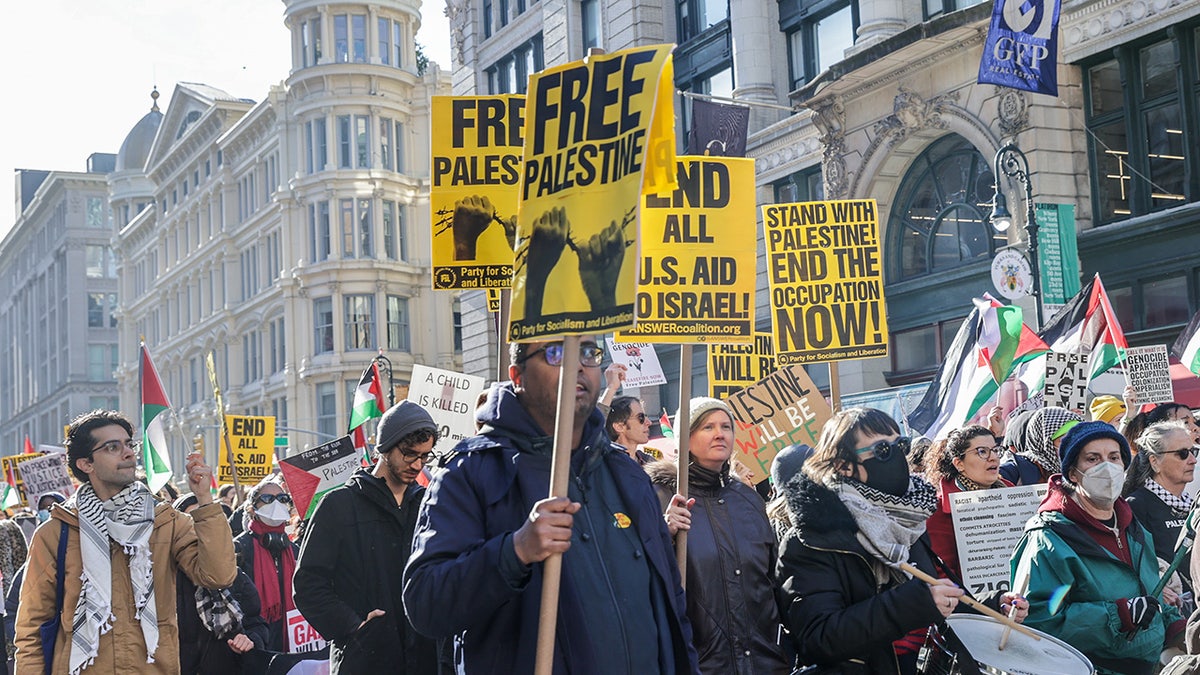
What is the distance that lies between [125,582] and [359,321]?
159 ft

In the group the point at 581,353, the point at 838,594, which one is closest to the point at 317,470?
the point at 838,594

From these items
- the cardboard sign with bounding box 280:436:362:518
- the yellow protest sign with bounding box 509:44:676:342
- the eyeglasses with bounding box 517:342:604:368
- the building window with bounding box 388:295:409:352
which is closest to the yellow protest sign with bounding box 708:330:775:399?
the cardboard sign with bounding box 280:436:362:518

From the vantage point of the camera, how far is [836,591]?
16.8ft

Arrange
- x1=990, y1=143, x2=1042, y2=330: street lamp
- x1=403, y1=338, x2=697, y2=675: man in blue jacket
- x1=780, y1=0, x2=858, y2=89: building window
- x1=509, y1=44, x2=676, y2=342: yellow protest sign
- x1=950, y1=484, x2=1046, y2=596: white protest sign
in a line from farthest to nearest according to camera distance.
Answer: x1=780, y1=0, x2=858, y2=89: building window → x1=990, y1=143, x2=1042, y2=330: street lamp → x1=950, y1=484, x2=1046, y2=596: white protest sign → x1=509, y1=44, x2=676, y2=342: yellow protest sign → x1=403, y1=338, x2=697, y2=675: man in blue jacket

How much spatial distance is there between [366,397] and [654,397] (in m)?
16.2

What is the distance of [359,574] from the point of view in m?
6.41

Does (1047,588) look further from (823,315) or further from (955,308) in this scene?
(955,308)

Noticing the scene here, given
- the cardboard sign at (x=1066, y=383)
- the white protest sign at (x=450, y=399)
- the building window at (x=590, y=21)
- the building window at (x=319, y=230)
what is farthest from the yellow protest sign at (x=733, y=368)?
the building window at (x=319, y=230)

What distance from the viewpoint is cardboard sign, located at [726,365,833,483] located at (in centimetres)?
955

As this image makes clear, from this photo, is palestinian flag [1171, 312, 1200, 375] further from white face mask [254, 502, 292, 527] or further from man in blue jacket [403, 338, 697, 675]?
man in blue jacket [403, 338, 697, 675]

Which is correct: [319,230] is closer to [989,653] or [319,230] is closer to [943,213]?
[943,213]

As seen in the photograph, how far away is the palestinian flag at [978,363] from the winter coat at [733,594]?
7.85m

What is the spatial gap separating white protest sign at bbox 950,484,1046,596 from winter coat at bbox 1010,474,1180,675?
2.79ft

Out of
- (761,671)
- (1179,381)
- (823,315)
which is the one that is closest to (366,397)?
(823,315)
